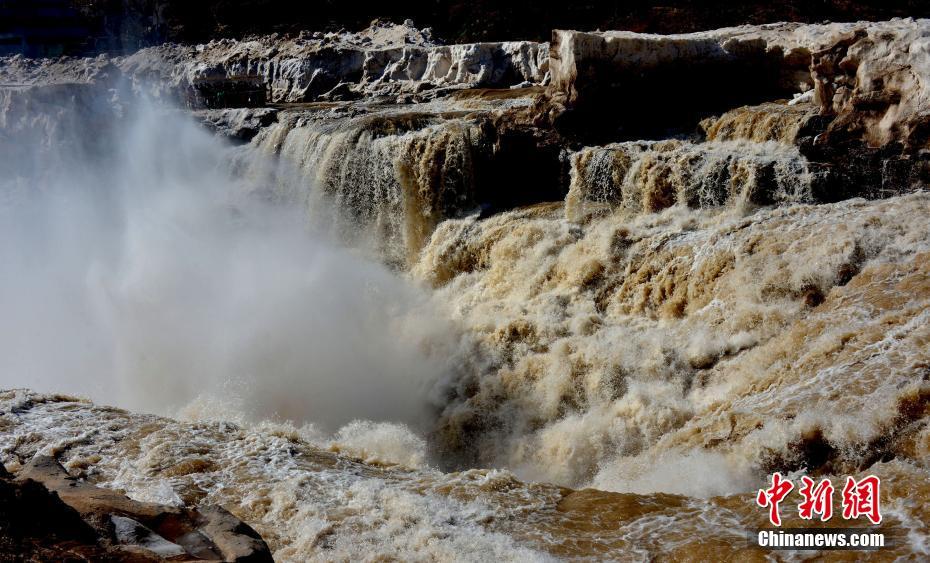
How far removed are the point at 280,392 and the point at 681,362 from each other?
Result: 422 centimetres

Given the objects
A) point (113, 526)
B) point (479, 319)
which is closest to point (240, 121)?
point (479, 319)

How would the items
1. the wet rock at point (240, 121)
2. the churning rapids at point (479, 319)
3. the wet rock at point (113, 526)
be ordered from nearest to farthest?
the wet rock at point (113, 526) → the churning rapids at point (479, 319) → the wet rock at point (240, 121)

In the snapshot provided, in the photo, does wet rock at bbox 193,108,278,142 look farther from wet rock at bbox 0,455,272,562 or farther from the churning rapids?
wet rock at bbox 0,455,272,562

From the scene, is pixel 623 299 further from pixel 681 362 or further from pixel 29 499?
pixel 29 499

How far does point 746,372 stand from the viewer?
598 centimetres

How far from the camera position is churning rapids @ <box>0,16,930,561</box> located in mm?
4508

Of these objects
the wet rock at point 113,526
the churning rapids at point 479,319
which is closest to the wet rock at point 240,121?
the churning rapids at point 479,319

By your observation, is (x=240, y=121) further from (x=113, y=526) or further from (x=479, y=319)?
(x=113, y=526)

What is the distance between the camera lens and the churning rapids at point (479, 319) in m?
4.51

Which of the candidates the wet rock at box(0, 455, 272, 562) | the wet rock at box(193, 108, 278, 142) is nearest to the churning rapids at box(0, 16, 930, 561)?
the wet rock at box(193, 108, 278, 142)

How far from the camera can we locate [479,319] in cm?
835

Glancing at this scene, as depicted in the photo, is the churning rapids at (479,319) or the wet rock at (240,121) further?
the wet rock at (240,121)

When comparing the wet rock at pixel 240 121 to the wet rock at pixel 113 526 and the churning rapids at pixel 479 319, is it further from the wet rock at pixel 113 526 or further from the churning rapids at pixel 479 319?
the wet rock at pixel 113 526

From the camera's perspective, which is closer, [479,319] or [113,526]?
[113,526]
